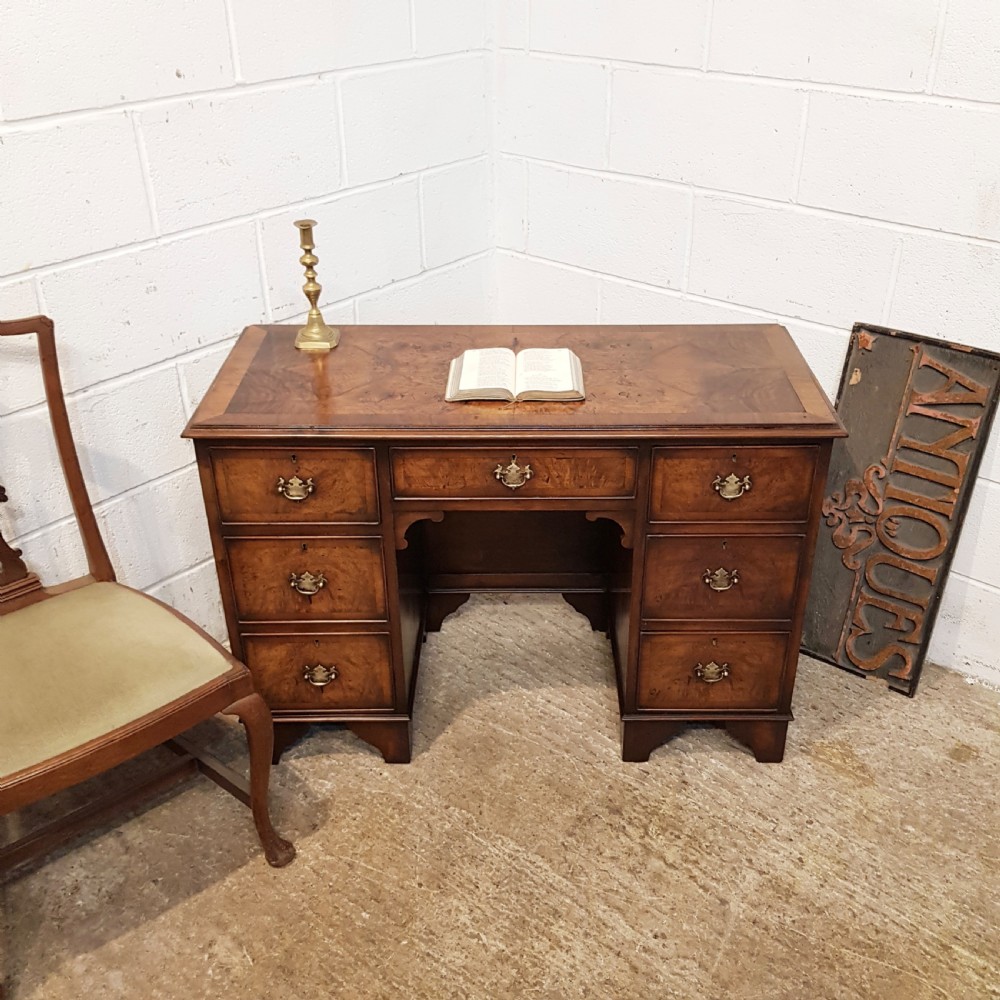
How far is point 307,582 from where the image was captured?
6.27ft

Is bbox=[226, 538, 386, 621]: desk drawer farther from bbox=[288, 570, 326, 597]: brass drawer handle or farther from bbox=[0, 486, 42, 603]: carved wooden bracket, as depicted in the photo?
bbox=[0, 486, 42, 603]: carved wooden bracket

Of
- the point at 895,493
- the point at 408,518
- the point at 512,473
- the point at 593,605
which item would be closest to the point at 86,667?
the point at 408,518

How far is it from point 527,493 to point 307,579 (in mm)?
455

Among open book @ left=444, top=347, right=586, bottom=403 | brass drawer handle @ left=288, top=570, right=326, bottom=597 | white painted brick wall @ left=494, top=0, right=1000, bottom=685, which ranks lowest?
brass drawer handle @ left=288, top=570, right=326, bottom=597

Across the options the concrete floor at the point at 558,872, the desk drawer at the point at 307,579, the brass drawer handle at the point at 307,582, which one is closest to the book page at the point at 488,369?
the desk drawer at the point at 307,579

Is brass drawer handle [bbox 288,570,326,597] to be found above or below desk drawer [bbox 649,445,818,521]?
below

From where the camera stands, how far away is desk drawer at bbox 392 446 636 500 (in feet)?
5.84

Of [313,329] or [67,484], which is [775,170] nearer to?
[313,329]

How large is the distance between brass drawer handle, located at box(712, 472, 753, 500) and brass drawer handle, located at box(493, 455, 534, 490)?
34cm

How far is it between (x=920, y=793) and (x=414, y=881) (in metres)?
1.04

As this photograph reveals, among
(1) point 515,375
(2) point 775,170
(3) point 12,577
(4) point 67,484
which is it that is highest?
(2) point 775,170

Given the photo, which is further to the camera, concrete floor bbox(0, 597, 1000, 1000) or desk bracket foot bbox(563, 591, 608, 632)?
desk bracket foot bbox(563, 591, 608, 632)

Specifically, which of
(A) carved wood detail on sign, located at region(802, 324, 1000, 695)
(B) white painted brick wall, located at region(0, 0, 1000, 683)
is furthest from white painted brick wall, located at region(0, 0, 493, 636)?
(A) carved wood detail on sign, located at region(802, 324, 1000, 695)

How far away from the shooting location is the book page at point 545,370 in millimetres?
1827
